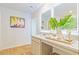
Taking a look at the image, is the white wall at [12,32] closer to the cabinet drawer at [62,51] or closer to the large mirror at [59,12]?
the large mirror at [59,12]

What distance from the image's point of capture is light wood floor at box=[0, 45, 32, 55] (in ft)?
5.06

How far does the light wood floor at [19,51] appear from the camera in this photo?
5.06 feet

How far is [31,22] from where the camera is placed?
5.30 ft

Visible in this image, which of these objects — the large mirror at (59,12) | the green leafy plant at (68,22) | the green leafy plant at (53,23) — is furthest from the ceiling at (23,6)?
the green leafy plant at (68,22)

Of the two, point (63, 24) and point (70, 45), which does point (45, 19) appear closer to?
point (63, 24)

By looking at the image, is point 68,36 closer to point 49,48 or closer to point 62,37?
point 62,37

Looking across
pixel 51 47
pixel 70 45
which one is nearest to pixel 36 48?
pixel 51 47

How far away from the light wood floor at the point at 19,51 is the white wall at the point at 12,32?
0.06 meters

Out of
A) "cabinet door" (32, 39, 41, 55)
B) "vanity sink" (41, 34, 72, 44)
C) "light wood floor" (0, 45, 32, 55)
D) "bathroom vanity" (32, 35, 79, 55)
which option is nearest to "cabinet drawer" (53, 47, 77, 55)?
"bathroom vanity" (32, 35, 79, 55)

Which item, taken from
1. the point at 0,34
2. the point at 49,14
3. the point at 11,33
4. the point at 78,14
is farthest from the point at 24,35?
the point at 78,14

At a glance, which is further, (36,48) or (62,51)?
(36,48)

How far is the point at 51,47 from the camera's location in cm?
162

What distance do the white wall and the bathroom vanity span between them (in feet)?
0.45

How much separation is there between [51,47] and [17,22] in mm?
613
